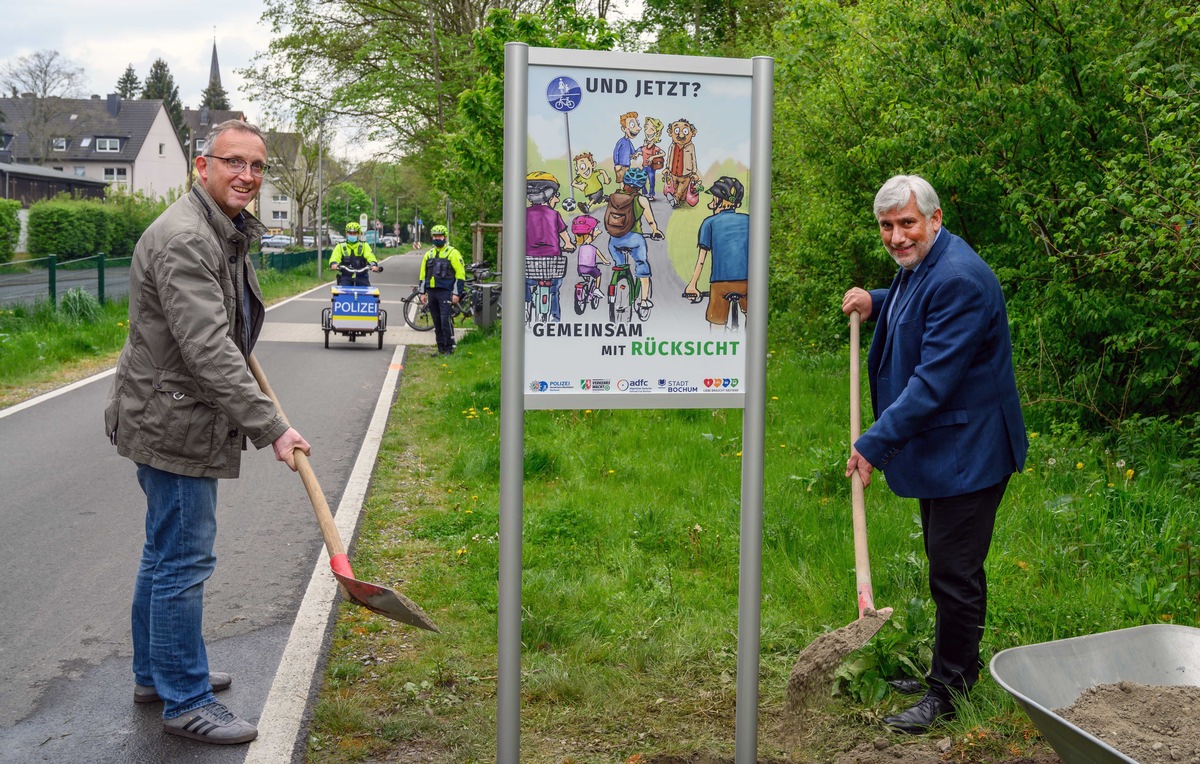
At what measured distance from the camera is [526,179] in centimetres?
337

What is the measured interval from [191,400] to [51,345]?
485 inches

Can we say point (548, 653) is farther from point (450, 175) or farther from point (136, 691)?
point (450, 175)

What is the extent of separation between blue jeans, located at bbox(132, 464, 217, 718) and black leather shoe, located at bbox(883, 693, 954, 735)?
2517 mm

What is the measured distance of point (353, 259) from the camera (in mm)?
19125

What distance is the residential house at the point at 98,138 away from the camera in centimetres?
8225

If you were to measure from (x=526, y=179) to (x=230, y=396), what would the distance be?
125cm

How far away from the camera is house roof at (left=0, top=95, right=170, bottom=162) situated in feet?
276

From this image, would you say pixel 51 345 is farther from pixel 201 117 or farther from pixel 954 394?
pixel 201 117

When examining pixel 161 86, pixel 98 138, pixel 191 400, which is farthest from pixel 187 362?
pixel 161 86

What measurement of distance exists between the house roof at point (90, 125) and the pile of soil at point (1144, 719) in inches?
3544

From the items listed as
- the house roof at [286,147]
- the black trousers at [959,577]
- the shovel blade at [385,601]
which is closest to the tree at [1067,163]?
the black trousers at [959,577]

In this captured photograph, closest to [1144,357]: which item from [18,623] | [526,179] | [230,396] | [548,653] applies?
[548,653]

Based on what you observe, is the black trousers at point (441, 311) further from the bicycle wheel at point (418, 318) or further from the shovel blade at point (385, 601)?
the shovel blade at point (385, 601)

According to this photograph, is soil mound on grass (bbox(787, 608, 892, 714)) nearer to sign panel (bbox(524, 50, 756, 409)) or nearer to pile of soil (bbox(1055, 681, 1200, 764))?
pile of soil (bbox(1055, 681, 1200, 764))
